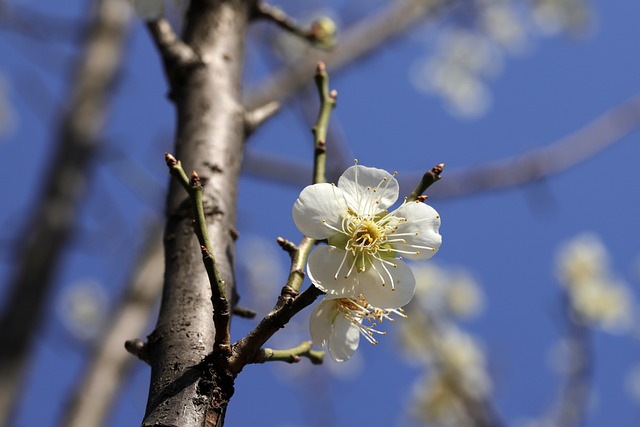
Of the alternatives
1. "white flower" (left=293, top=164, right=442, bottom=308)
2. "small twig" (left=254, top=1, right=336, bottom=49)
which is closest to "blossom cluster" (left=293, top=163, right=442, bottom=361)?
"white flower" (left=293, top=164, right=442, bottom=308)

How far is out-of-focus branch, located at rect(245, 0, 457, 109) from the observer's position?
132 inches

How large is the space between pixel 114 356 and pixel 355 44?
201 cm

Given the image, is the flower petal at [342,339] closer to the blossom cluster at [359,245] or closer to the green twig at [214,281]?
the blossom cluster at [359,245]

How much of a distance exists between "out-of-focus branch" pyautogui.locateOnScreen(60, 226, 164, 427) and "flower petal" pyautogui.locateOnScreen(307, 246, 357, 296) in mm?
2002

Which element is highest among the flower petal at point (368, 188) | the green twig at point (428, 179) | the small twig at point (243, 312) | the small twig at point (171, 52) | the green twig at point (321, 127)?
the small twig at point (171, 52)

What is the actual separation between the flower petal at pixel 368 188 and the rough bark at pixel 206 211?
16cm

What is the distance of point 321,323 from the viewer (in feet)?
2.23

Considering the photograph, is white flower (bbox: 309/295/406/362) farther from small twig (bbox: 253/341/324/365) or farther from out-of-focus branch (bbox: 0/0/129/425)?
out-of-focus branch (bbox: 0/0/129/425)

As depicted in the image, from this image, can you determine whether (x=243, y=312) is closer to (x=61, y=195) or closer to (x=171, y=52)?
(x=171, y=52)

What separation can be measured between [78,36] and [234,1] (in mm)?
2922

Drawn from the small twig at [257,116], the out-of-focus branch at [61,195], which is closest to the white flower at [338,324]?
the small twig at [257,116]

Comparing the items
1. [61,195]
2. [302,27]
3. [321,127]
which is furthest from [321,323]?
[61,195]

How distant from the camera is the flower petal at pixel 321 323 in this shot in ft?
2.22

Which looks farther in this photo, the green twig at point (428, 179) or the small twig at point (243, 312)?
the small twig at point (243, 312)
